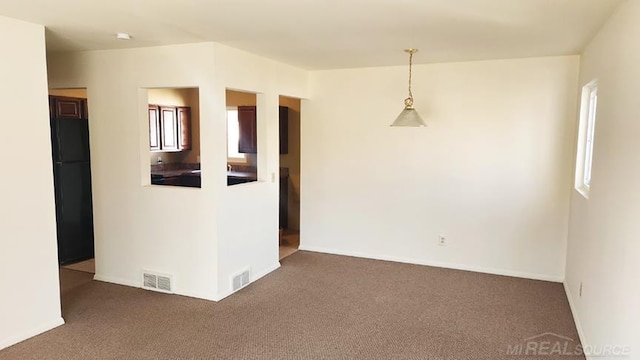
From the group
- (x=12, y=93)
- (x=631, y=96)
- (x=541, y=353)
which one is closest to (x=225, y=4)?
(x=12, y=93)

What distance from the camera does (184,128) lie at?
7.04 metres

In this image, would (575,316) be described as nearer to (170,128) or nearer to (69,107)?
(170,128)

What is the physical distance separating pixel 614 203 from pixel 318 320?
221 cm

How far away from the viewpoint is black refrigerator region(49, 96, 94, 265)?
15.8ft

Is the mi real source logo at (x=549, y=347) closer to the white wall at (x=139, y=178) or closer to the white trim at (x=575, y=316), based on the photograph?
the white trim at (x=575, y=316)

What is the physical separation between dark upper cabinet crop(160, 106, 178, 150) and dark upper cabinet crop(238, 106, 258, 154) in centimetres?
104

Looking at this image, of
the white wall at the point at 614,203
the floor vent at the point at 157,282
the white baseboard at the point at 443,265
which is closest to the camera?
the white wall at the point at 614,203

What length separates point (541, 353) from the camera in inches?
121

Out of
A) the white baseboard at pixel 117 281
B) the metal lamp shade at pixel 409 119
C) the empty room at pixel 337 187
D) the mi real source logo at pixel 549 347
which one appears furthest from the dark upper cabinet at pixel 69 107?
the mi real source logo at pixel 549 347

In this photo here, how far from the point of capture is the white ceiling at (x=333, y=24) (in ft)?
8.71

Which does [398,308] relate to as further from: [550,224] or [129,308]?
[129,308]

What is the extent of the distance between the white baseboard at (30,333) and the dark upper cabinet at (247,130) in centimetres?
361

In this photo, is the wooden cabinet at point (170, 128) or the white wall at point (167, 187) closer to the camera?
the white wall at point (167, 187)

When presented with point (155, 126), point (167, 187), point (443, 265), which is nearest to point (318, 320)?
point (167, 187)
